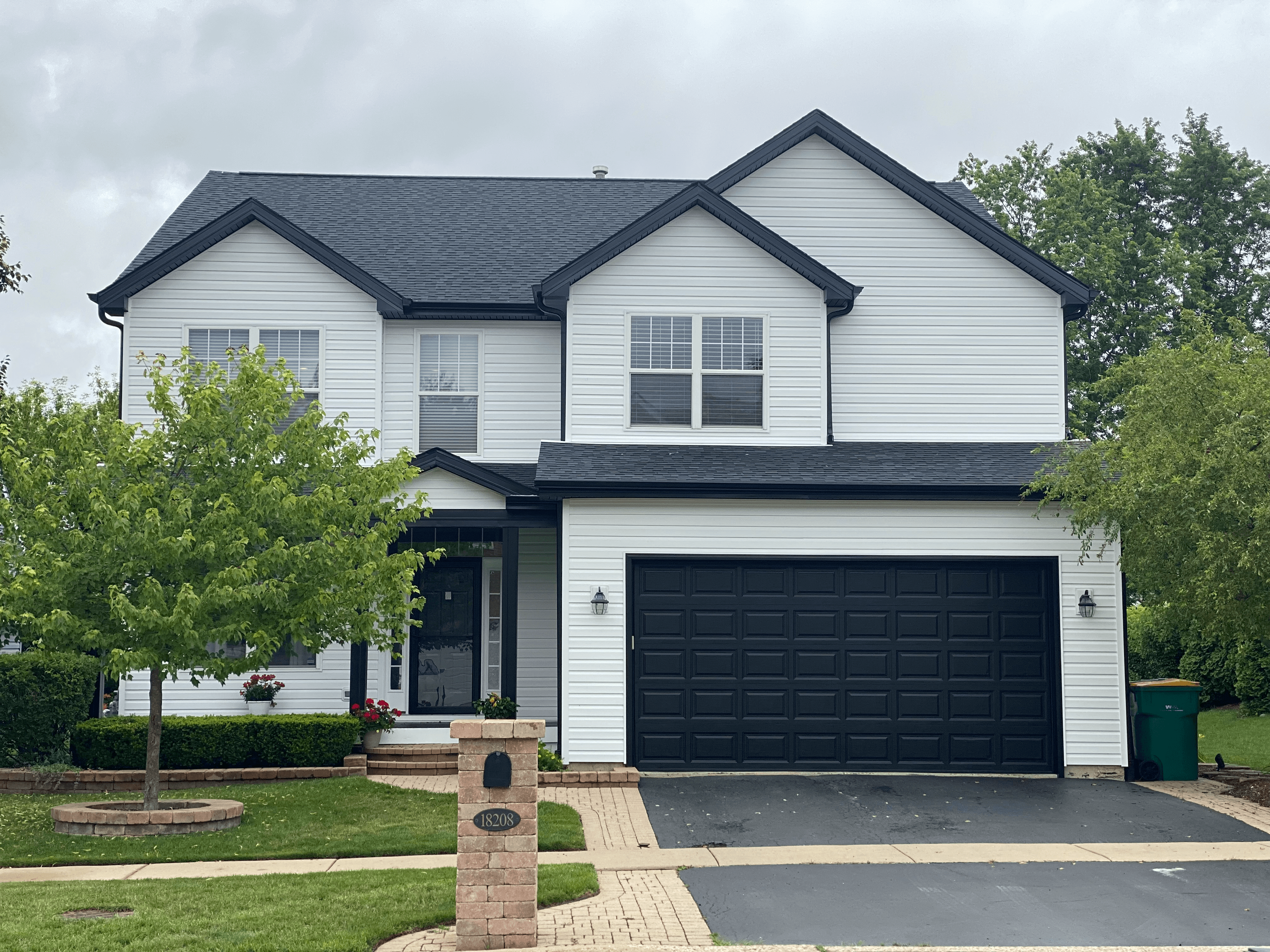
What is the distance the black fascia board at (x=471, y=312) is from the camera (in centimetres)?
1755

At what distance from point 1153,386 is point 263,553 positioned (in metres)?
9.86

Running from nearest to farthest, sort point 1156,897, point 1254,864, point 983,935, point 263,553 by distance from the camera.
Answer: point 983,935 < point 1156,897 < point 1254,864 < point 263,553

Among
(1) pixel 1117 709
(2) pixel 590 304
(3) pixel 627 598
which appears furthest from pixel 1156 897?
(2) pixel 590 304

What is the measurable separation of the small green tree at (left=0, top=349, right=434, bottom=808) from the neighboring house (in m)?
2.84

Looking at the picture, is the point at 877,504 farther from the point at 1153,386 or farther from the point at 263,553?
the point at 263,553

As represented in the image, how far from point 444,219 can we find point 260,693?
8815 millimetres

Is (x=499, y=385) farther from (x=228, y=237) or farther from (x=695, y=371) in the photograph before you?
(x=228, y=237)

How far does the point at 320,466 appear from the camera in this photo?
502 inches

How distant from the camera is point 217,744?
15.0 metres

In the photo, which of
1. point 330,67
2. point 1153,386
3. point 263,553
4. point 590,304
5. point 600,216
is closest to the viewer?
point 263,553

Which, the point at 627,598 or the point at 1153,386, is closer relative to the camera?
the point at 1153,386

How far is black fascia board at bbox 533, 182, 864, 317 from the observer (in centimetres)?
1631

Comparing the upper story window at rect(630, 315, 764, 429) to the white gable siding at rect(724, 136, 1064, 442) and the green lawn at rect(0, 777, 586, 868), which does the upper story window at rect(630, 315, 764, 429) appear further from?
the green lawn at rect(0, 777, 586, 868)

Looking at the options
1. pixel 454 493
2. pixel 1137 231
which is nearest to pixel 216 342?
pixel 454 493
